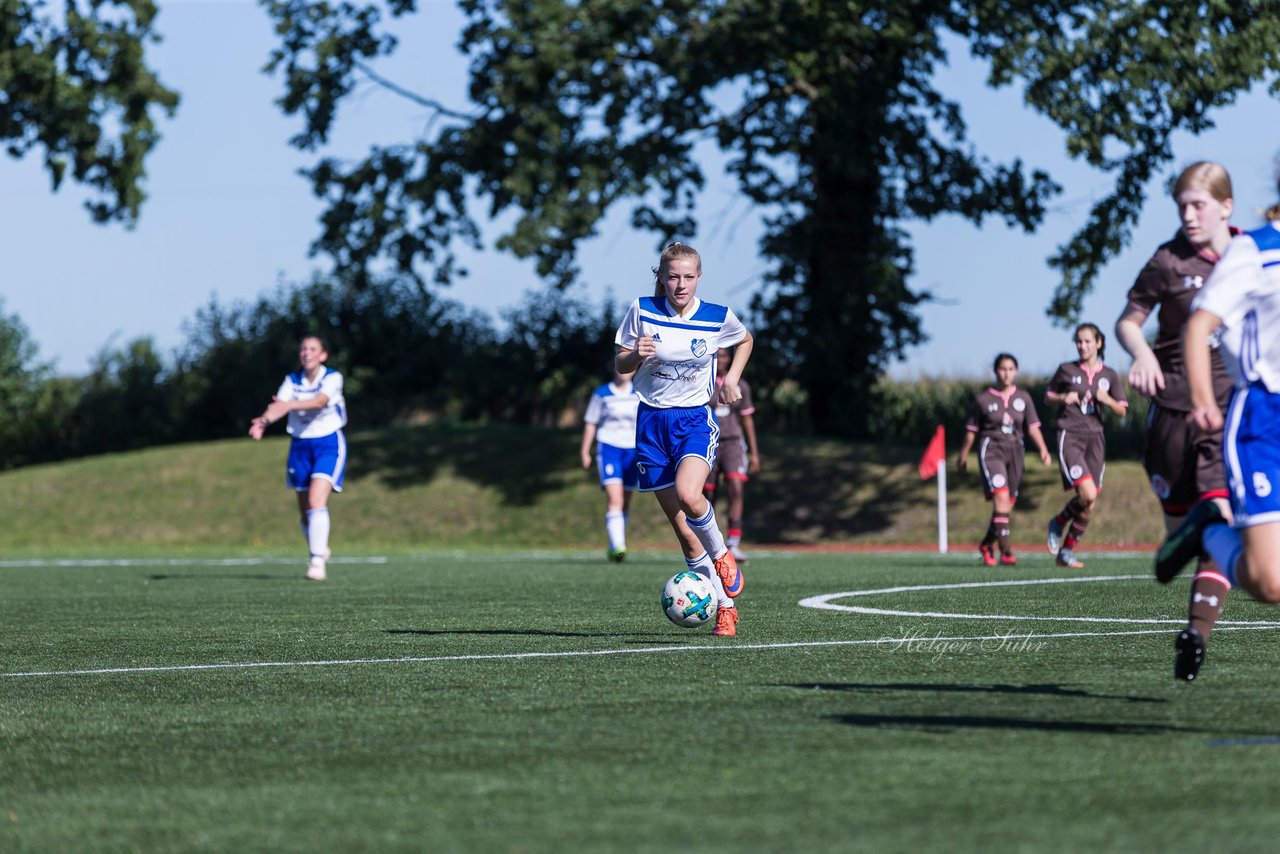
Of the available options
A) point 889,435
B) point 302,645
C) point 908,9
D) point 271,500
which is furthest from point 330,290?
point 302,645

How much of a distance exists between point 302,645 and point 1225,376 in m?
5.10

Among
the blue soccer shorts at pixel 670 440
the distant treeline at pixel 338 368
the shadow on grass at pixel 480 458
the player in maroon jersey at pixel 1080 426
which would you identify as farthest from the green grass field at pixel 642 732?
the distant treeline at pixel 338 368

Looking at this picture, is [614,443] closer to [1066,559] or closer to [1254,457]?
[1066,559]

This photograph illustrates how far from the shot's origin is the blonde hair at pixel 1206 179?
22.6ft

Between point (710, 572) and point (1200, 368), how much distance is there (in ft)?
16.0

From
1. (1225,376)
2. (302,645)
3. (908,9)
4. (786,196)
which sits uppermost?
(908,9)

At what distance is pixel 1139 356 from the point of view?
652 cm

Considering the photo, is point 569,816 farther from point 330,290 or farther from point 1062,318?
A: point 330,290

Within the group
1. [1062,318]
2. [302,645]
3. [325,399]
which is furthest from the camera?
[1062,318]

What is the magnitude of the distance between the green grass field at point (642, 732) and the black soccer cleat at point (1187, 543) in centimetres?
49

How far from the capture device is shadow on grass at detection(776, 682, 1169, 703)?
689cm

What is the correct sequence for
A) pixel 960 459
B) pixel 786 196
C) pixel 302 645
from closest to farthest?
pixel 302 645 < pixel 960 459 < pixel 786 196

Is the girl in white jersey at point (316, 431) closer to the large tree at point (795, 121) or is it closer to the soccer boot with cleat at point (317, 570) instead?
the soccer boot with cleat at point (317, 570)

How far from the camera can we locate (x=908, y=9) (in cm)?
3216
